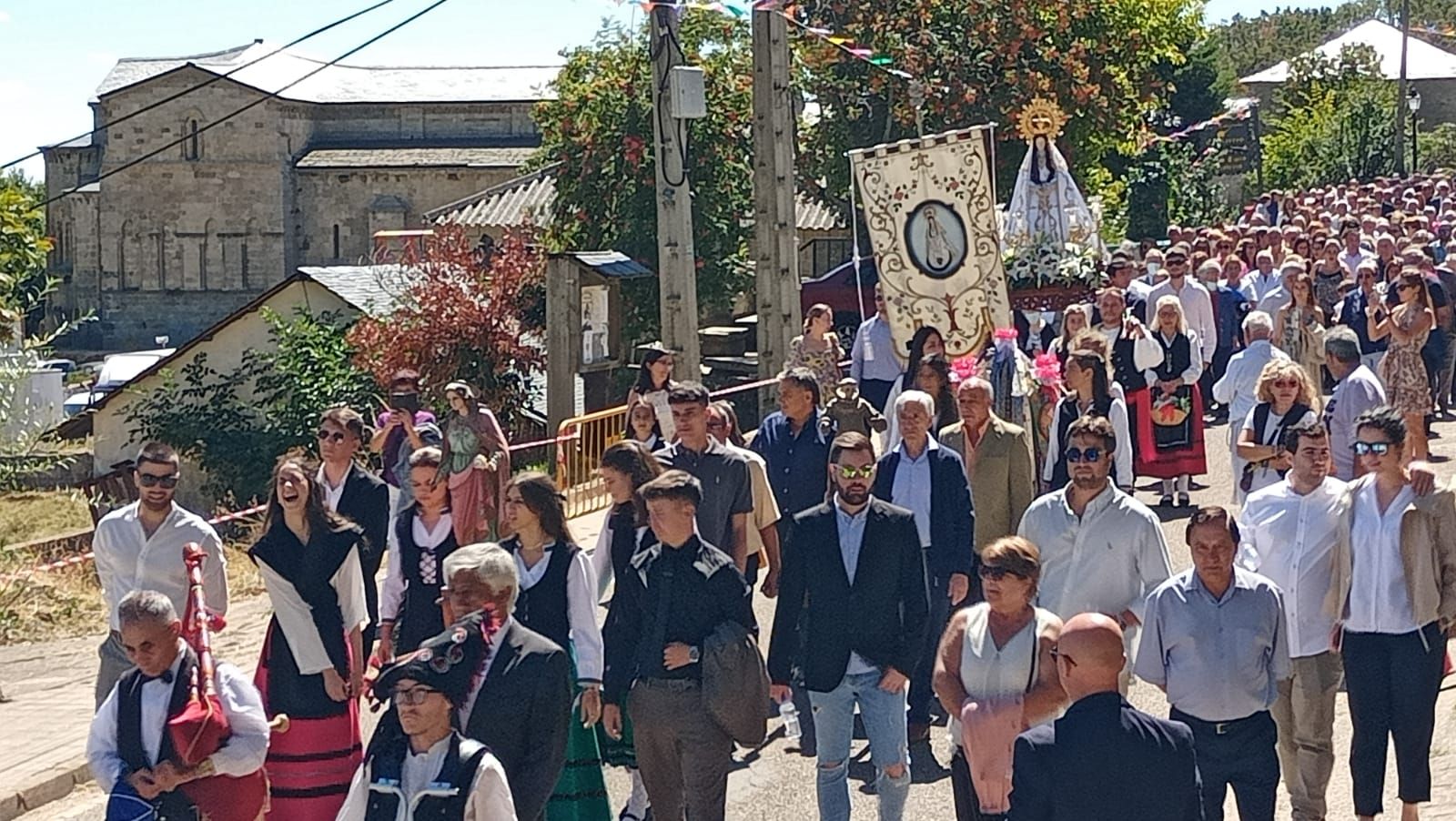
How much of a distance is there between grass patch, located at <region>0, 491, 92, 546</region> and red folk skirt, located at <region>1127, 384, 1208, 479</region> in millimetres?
21879

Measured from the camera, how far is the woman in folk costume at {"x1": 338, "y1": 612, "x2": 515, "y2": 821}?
524 cm

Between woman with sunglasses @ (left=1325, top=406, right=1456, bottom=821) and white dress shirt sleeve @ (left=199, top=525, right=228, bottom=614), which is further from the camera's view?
white dress shirt sleeve @ (left=199, top=525, right=228, bottom=614)

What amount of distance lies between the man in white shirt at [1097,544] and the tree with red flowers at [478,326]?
15.6 meters

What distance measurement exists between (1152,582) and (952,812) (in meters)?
1.42

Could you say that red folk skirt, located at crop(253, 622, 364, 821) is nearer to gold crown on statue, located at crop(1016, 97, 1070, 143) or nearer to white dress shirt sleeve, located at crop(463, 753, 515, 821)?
white dress shirt sleeve, located at crop(463, 753, 515, 821)

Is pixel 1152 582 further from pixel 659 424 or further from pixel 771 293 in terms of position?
pixel 771 293

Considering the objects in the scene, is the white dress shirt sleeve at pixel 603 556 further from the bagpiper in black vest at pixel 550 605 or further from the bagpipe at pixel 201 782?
the bagpipe at pixel 201 782

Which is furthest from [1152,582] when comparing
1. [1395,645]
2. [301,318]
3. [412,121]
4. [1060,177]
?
[412,121]

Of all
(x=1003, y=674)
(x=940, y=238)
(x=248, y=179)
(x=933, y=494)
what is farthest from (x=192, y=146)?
(x=1003, y=674)

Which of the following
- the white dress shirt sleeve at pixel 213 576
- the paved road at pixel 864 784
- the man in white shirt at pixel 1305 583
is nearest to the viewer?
the man in white shirt at pixel 1305 583

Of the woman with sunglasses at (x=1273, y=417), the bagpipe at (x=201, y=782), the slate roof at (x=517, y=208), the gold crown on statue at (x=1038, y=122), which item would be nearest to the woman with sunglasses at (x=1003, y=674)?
the bagpipe at (x=201, y=782)

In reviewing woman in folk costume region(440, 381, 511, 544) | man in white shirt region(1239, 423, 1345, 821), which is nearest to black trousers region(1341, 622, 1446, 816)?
man in white shirt region(1239, 423, 1345, 821)

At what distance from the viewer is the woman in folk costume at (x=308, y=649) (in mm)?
7730

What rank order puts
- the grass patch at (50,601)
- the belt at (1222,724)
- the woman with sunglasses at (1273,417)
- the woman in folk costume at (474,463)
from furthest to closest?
the grass patch at (50,601)
the woman in folk costume at (474,463)
the woman with sunglasses at (1273,417)
the belt at (1222,724)
